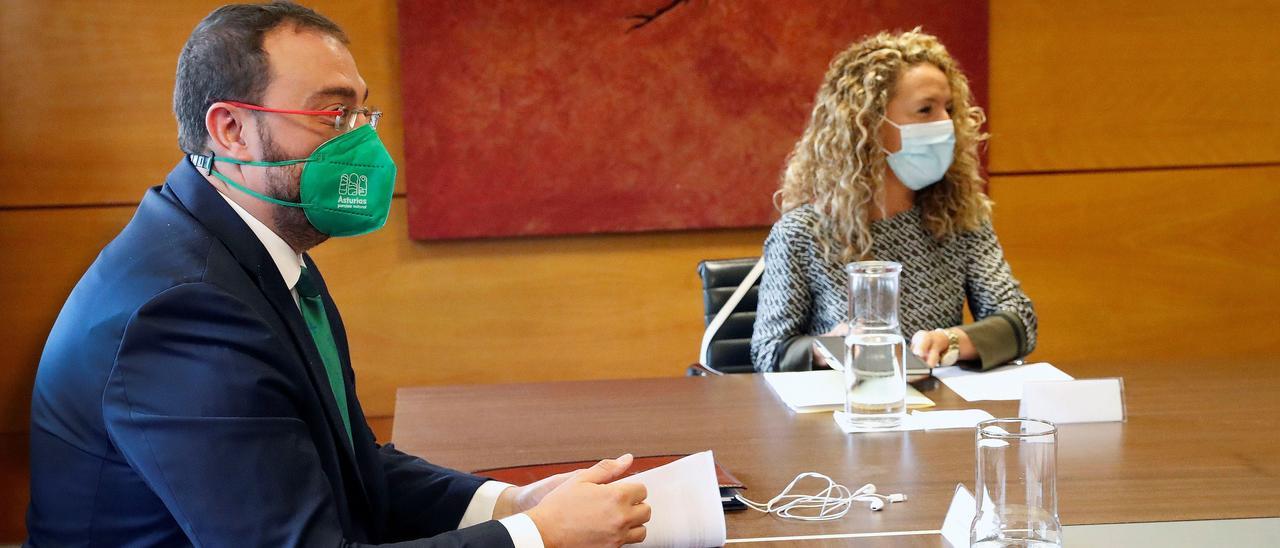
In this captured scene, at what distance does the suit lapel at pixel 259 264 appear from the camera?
145 cm

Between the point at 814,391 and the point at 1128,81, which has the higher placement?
the point at 1128,81

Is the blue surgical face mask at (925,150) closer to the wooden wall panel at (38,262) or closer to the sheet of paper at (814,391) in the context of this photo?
the sheet of paper at (814,391)

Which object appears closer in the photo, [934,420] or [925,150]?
[934,420]

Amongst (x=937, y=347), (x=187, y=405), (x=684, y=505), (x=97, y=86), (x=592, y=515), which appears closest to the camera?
(x=187, y=405)

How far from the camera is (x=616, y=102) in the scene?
13.1 feet

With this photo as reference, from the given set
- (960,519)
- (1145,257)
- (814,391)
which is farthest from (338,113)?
(1145,257)

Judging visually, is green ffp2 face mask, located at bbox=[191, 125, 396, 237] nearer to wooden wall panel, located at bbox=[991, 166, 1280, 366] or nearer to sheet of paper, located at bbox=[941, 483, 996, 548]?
sheet of paper, located at bbox=[941, 483, 996, 548]

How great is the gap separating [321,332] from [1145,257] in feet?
11.3

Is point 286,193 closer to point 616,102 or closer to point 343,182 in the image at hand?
point 343,182

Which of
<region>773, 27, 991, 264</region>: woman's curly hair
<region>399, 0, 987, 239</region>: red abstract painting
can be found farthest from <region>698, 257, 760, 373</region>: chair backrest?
<region>399, 0, 987, 239</region>: red abstract painting

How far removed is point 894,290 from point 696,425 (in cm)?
43

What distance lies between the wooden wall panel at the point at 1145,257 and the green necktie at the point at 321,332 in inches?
120

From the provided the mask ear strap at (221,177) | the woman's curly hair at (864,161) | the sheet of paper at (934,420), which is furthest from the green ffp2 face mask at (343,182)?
the woman's curly hair at (864,161)

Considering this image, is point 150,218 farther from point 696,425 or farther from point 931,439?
point 931,439
